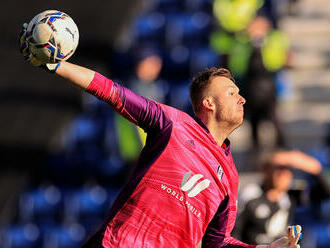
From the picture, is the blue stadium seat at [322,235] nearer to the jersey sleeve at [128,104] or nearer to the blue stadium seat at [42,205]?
the blue stadium seat at [42,205]

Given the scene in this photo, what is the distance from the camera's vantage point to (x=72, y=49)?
155 inches

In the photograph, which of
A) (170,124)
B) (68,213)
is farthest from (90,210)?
(170,124)

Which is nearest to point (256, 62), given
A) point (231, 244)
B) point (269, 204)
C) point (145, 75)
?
point (145, 75)

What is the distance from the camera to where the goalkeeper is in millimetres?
4168

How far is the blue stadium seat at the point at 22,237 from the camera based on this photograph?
9.95 meters

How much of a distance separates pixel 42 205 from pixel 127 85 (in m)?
1.80

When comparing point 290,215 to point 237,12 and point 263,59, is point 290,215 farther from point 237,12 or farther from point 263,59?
point 237,12

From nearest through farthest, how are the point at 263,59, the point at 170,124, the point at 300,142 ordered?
the point at 170,124, the point at 263,59, the point at 300,142

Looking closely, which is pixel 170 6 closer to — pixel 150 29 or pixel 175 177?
pixel 150 29

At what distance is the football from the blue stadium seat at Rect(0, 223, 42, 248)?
250 inches

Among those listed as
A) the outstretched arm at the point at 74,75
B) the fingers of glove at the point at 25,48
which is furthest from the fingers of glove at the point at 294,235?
the fingers of glove at the point at 25,48

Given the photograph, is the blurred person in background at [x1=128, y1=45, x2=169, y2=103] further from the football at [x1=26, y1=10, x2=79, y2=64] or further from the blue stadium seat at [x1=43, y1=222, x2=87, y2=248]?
the football at [x1=26, y1=10, x2=79, y2=64]

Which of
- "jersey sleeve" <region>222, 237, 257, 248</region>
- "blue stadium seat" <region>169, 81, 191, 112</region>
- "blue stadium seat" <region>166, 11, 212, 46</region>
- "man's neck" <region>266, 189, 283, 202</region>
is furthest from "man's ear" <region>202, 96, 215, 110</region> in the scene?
"blue stadium seat" <region>166, 11, 212, 46</region>

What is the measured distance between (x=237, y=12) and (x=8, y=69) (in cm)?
299
